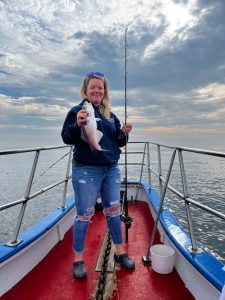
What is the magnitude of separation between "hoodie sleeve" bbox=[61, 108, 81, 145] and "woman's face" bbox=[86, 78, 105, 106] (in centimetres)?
23

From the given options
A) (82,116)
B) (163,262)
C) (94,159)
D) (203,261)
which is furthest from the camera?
(163,262)

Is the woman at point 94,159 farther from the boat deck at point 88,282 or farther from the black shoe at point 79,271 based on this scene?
the boat deck at point 88,282

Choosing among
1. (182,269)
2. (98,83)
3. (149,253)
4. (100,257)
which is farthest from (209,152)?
(100,257)

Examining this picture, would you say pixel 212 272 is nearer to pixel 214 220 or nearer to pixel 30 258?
pixel 30 258

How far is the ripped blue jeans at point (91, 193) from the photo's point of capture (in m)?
2.31

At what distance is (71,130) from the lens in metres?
2.14

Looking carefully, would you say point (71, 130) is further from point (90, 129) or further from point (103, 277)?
point (103, 277)

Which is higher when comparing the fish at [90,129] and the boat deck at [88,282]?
the fish at [90,129]

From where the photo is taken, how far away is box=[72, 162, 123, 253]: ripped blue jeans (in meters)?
2.31

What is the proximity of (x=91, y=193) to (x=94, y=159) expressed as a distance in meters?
0.33

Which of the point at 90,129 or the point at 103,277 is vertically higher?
the point at 90,129

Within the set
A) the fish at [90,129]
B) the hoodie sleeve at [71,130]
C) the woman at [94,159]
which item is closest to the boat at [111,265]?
the woman at [94,159]

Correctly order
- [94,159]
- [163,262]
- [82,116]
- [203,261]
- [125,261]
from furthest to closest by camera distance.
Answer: [125,261], [163,262], [94,159], [203,261], [82,116]

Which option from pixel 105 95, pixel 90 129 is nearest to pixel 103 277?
pixel 90 129
